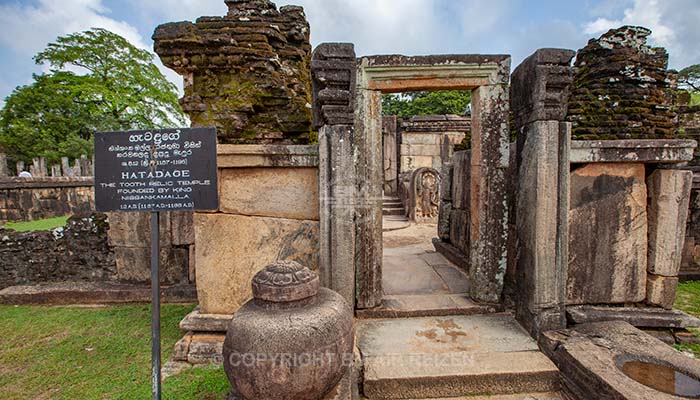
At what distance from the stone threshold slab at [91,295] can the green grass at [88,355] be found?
0.14 meters

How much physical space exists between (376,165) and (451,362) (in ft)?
5.81

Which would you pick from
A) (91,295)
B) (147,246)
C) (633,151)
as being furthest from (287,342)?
(91,295)

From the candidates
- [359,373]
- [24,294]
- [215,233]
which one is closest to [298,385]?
[359,373]

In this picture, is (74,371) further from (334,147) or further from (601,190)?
(601,190)

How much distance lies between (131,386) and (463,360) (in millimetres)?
2631

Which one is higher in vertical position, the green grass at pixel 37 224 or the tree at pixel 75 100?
the tree at pixel 75 100

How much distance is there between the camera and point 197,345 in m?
2.90

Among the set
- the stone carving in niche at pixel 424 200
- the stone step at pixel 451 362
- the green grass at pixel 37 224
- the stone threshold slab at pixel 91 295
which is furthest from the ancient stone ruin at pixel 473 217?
the green grass at pixel 37 224

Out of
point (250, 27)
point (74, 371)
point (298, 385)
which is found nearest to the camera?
point (298, 385)

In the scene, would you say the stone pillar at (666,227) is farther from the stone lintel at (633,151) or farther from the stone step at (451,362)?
the stone step at (451,362)

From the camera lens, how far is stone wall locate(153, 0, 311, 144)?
310 centimetres

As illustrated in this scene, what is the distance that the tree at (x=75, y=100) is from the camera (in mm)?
20109

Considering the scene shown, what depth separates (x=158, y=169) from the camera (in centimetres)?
207

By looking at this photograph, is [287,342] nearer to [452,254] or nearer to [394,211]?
[452,254]
